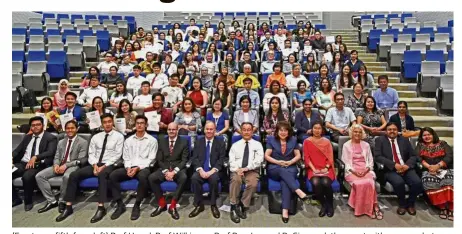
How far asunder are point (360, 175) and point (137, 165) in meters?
1.99

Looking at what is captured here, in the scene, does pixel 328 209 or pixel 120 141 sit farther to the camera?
pixel 120 141

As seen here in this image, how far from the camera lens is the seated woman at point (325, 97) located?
421 cm

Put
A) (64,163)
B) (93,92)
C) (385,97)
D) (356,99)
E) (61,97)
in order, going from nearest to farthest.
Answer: (64,163) < (356,99) < (385,97) < (61,97) < (93,92)

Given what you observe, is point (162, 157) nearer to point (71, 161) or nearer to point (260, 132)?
point (71, 161)

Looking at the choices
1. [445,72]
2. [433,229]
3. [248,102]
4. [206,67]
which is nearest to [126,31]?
[206,67]

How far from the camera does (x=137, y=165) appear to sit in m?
3.31

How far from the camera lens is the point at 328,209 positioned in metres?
3.06

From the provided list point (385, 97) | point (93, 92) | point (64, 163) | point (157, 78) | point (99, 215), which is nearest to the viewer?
point (99, 215)

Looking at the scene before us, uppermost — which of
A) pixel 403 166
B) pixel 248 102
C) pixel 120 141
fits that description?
pixel 248 102

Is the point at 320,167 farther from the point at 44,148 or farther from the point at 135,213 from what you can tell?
the point at 44,148

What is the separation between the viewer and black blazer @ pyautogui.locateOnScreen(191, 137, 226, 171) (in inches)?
130

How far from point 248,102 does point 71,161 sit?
185cm

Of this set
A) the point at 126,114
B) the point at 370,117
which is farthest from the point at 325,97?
the point at 126,114

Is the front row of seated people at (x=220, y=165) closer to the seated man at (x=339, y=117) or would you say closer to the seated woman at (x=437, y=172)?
the seated woman at (x=437, y=172)
